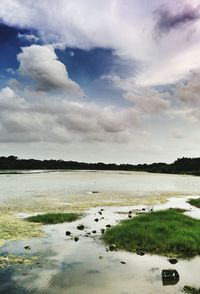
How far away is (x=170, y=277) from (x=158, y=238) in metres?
6.10

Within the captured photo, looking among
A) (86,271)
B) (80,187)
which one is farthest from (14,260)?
(80,187)

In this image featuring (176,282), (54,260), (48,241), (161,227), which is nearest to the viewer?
(176,282)

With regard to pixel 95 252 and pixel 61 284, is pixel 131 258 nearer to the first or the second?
pixel 95 252

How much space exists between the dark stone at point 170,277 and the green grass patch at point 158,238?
11.5 ft

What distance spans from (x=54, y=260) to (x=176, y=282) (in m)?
5.95

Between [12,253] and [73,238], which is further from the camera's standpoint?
[73,238]

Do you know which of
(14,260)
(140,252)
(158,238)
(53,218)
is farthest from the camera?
(53,218)

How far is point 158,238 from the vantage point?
65.8ft

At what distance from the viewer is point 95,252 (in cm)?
1823

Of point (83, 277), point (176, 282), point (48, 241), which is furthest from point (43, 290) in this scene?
Answer: point (48, 241)

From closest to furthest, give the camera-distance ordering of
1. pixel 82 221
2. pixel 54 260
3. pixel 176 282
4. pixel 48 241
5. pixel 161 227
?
1. pixel 176 282
2. pixel 54 260
3. pixel 48 241
4. pixel 161 227
5. pixel 82 221

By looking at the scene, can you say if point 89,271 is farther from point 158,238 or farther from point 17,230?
point 17,230

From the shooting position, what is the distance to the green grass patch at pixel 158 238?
18.3m

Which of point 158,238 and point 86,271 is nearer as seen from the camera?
point 86,271
